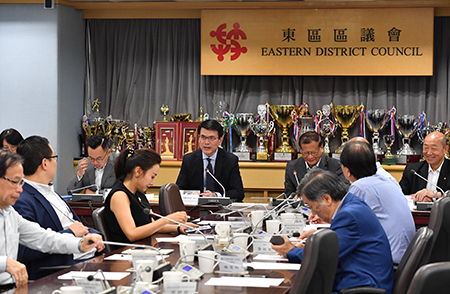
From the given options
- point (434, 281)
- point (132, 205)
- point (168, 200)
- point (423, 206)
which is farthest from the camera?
point (423, 206)

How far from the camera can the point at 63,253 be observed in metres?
2.47

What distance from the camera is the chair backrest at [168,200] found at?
363 cm

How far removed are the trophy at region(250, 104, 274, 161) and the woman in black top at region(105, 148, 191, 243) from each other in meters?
2.69

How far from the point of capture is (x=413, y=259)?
221cm

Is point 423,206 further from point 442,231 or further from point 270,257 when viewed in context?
point 270,257

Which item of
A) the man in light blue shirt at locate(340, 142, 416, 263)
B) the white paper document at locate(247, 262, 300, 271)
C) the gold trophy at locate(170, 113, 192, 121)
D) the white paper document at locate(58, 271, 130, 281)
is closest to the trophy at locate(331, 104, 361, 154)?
the gold trophy at locate(170, 113, 192, 121)

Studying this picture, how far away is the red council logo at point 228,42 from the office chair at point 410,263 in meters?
3.90

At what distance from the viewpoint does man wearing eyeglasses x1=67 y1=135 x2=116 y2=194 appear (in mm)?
4691

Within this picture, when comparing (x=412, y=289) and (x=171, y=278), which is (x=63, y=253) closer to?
(x=171, y=278)

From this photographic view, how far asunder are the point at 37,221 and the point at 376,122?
4060mm

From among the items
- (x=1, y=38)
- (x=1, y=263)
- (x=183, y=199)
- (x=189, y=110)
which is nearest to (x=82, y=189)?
(x=183, y=199)

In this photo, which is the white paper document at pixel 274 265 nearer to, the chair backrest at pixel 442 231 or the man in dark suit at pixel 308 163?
the chair backrest at pixel 442 231

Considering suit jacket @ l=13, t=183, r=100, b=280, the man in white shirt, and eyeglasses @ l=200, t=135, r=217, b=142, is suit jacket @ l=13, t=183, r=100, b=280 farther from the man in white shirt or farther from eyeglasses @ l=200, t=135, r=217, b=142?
eyeglasses @ l=200, t=135, r=217, b=142

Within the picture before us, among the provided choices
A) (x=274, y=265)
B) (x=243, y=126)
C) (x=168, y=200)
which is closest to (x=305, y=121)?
(x=243, y=126)
